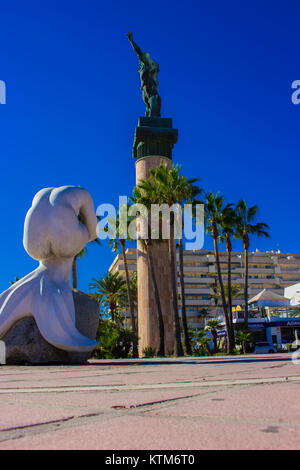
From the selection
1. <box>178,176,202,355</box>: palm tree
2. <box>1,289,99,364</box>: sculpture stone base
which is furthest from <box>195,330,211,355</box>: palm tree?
<box>1,289,99,364</box>: sculpture stone base

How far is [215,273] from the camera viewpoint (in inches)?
3194

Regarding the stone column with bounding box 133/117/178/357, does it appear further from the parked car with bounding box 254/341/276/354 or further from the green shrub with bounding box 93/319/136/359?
the parked car with bounding box 254/341/276/354

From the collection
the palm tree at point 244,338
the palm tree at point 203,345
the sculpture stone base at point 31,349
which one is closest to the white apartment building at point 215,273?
the palm tree at point 203,345

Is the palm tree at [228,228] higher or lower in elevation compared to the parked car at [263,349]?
higher

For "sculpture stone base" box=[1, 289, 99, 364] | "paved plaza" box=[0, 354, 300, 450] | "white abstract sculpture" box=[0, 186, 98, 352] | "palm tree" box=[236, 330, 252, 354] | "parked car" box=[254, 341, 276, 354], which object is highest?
"white abstract sculpture" box=[0, 186, 98, 352]

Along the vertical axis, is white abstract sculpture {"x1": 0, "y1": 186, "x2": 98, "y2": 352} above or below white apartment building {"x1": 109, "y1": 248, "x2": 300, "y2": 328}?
below

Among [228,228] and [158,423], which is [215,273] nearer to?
[228,228]

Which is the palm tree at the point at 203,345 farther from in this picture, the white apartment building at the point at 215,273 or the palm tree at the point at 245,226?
the white apartment building at the point at 215,273

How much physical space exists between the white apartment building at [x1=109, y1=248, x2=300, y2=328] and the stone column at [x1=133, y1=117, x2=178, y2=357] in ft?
131

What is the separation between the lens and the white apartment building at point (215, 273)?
3002 inches

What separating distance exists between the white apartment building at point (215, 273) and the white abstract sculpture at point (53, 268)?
6080 centimetres

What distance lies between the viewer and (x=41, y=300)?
33.6 feet

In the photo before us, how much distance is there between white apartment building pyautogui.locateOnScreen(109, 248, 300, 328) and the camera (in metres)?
76.2

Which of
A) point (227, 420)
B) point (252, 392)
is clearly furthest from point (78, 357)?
point (227, 420)
